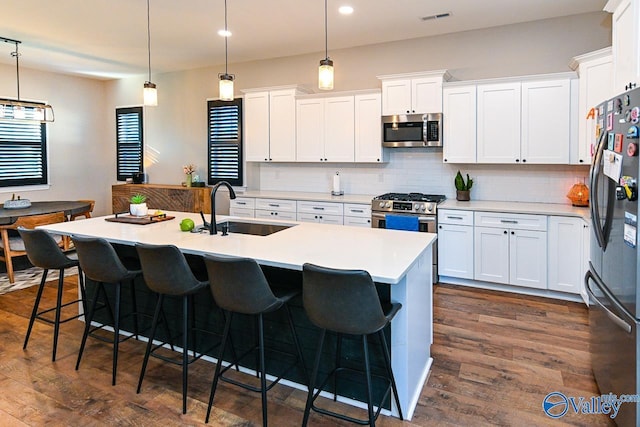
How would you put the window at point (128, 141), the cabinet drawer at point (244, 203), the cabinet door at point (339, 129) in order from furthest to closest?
1. the window at point (128, 141)
2. the cabinet drawer at point (244, 203)
3. the cabinet door at point (339, 129)

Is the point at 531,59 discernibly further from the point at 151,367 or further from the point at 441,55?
the point at 151,367

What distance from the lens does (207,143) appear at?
22.4ft

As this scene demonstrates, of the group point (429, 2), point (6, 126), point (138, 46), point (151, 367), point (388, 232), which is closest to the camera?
point (151, 367)

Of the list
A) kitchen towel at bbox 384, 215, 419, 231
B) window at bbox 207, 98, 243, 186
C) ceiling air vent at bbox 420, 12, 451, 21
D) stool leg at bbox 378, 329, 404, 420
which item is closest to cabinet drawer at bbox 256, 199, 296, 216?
window at bbox 207, 98, 243, 186

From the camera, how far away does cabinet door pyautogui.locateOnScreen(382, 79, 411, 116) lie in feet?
16.2

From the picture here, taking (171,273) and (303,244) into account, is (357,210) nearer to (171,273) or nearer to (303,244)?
(303,244)

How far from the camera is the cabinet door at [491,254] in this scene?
4.39m

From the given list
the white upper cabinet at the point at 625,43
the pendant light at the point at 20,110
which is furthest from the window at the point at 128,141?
the white upper cabinet at the point at 625,43

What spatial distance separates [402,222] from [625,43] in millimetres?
2528

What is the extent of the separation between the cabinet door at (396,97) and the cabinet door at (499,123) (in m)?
0.78

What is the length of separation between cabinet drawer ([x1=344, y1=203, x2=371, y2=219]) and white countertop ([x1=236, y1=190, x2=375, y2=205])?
5 centimetres

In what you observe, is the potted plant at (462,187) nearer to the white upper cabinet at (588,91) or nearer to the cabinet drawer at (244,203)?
the white upper cabinet at (588,91)

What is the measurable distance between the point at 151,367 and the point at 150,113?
555cm

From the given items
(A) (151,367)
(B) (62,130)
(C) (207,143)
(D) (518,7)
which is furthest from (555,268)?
(B) (62,130)
